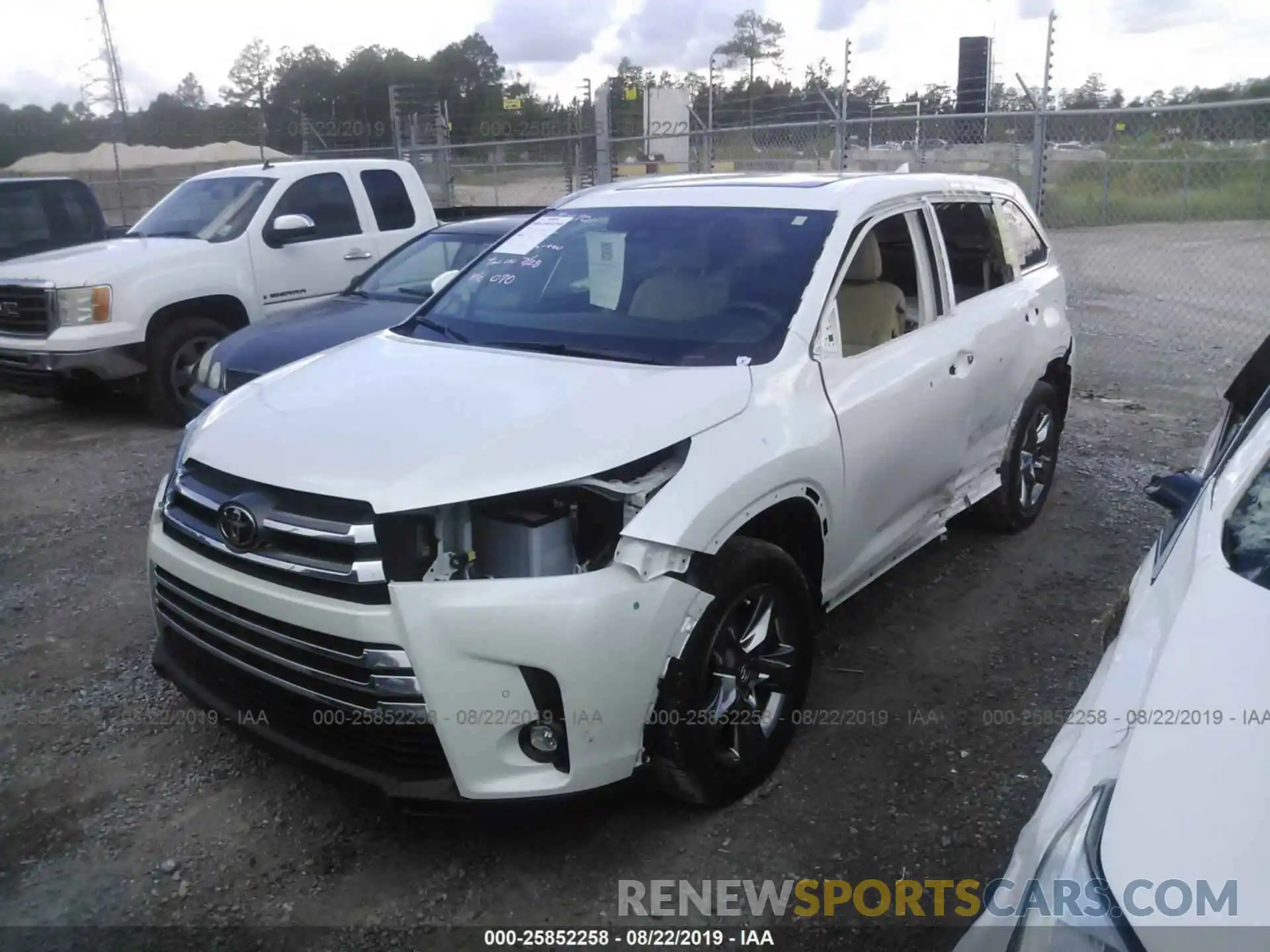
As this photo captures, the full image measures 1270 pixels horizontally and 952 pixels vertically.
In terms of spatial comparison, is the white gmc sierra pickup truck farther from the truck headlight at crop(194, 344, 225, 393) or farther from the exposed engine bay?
the exposed engine bay

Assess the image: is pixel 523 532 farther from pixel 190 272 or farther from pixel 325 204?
pixel 325 204

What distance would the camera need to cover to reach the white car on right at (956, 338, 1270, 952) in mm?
1549

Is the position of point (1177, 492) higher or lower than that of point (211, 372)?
higher

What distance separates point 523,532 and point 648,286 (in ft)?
4.84

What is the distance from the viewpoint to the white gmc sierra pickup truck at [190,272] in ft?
25.4

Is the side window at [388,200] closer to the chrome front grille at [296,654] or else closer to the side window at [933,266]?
the side window at [933,266]

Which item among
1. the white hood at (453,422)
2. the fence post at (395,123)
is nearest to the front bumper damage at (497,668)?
the white hood at (453,422)

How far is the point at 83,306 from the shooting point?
304 inches

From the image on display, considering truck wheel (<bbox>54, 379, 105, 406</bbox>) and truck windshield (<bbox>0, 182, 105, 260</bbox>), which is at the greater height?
truck windshield (<bbox>0, 182, 105, 260</bbox>)

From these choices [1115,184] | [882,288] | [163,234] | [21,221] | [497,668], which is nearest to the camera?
[497,668]

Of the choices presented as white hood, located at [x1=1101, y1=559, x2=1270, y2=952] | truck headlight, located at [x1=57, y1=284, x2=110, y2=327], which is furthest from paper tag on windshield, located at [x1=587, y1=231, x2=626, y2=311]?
truck headlight, located at [x1=57, y1=284, x2=110, y2=327]

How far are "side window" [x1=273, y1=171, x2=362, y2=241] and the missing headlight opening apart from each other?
663 centimetres

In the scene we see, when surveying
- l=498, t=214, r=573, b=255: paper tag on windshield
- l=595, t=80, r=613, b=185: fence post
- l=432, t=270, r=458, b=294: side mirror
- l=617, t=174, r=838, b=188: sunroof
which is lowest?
l=432, t=270, r=458, b=294: side mirror

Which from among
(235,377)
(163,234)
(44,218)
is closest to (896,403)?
(235,377)
